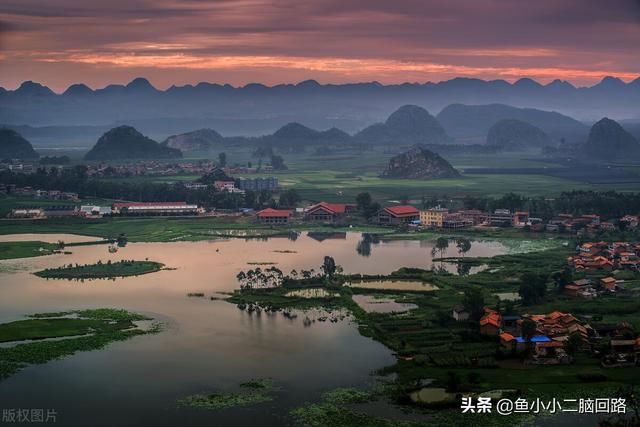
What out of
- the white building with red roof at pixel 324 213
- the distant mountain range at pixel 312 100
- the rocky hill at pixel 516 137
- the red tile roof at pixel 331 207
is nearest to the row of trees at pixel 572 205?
the red tile roof at pixel 331 207

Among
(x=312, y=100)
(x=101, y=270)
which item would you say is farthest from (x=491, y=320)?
(x=312, y=100)

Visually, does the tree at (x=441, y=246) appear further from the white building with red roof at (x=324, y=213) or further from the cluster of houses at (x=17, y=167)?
the cluster of houses at (x=17, y=167)

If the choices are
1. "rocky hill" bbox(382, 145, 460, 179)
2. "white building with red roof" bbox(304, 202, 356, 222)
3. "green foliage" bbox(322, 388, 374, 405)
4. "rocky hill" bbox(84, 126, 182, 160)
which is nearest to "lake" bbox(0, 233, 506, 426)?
"green foliage" bbox(322, 388, 374, 405)

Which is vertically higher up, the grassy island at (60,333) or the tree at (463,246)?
the tree at (463,246)

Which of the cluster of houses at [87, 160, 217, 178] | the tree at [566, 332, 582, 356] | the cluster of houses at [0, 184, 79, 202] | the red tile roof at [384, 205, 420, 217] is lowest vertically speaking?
the tree at [566, 332, 582, 356]

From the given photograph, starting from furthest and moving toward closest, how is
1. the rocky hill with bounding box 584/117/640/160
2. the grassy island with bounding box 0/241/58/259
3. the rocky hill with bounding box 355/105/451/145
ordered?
1. the rocky hill with bounding box 355/105/451/145
2. the rocky hill with bounding box 584/117/640/160
3. the grassy island with bounding box 0/241/58/259

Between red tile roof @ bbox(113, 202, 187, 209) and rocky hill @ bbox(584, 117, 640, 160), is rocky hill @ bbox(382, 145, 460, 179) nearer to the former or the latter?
red tile roof @ bbox(113, 202, 187, 209)

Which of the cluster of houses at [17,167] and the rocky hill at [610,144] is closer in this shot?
the cluster of houses at [17,167]
